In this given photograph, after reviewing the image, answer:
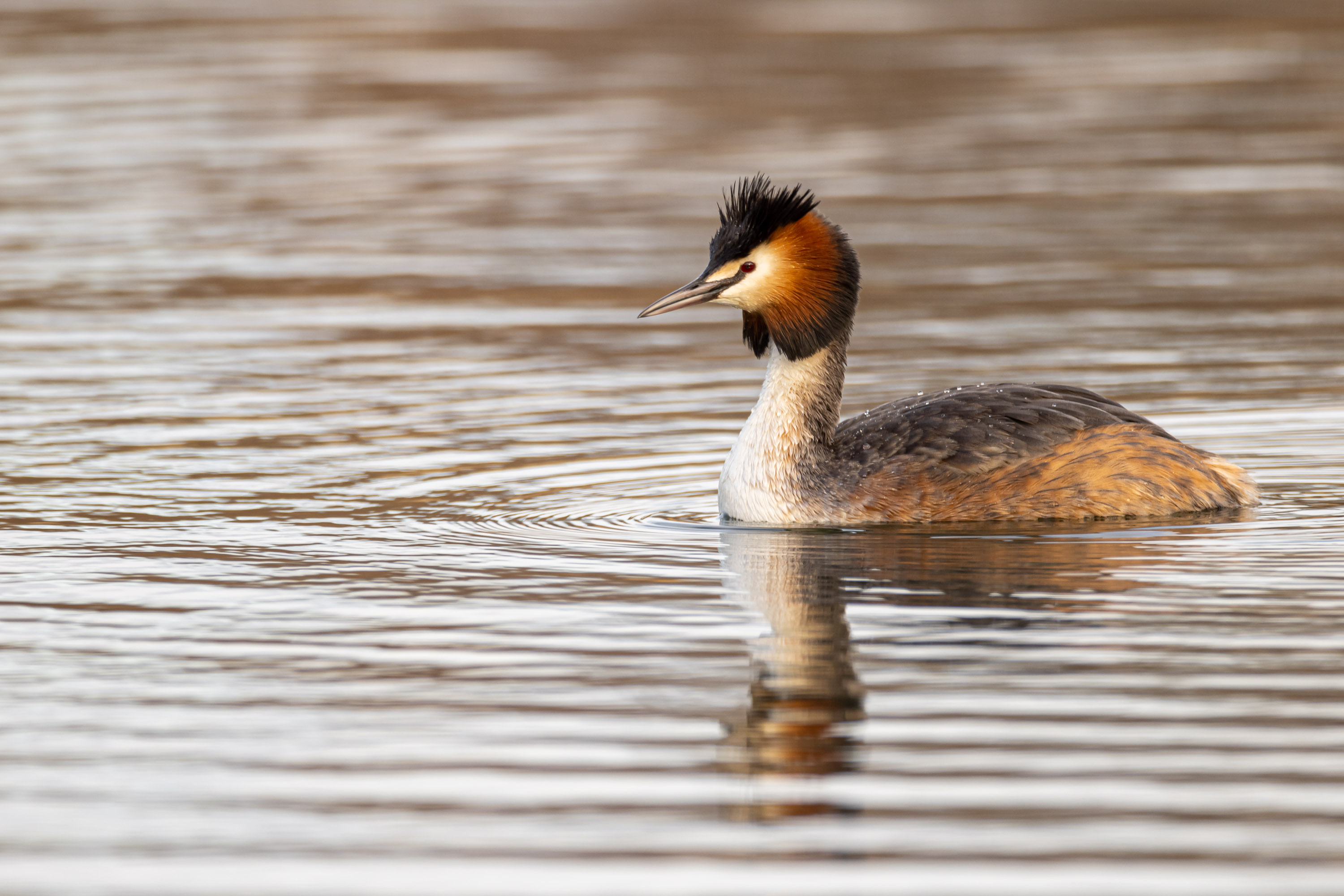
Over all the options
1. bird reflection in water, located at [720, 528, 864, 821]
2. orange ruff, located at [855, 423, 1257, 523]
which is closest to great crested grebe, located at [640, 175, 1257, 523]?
orange ruff, located at [855, 423, 1257, 523]

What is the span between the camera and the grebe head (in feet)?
36.1

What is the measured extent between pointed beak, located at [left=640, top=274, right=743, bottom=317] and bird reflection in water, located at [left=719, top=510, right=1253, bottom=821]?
107cm

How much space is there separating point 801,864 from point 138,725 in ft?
8.17

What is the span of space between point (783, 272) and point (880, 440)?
3.02ft

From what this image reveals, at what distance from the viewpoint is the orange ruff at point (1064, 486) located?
421 inches

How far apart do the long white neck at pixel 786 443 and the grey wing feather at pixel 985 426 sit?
0.18m

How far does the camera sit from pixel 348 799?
6734 millimetres

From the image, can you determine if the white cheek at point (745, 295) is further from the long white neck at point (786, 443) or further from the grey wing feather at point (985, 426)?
the grey wing feather at point (985, 426)

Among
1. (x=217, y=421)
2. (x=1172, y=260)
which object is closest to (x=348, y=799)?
(x=217, y=421)

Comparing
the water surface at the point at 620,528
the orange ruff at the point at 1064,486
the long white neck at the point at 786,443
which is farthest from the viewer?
the long white neck at the point at 786,443

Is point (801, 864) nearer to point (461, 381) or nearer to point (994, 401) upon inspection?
point (994, 401)

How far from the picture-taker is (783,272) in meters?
11.1

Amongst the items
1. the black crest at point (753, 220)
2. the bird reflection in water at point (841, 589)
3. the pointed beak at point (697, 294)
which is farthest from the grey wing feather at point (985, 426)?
the black crest at point (753, 220)

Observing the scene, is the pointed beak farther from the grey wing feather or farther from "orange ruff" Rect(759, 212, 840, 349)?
the grey wing feather
